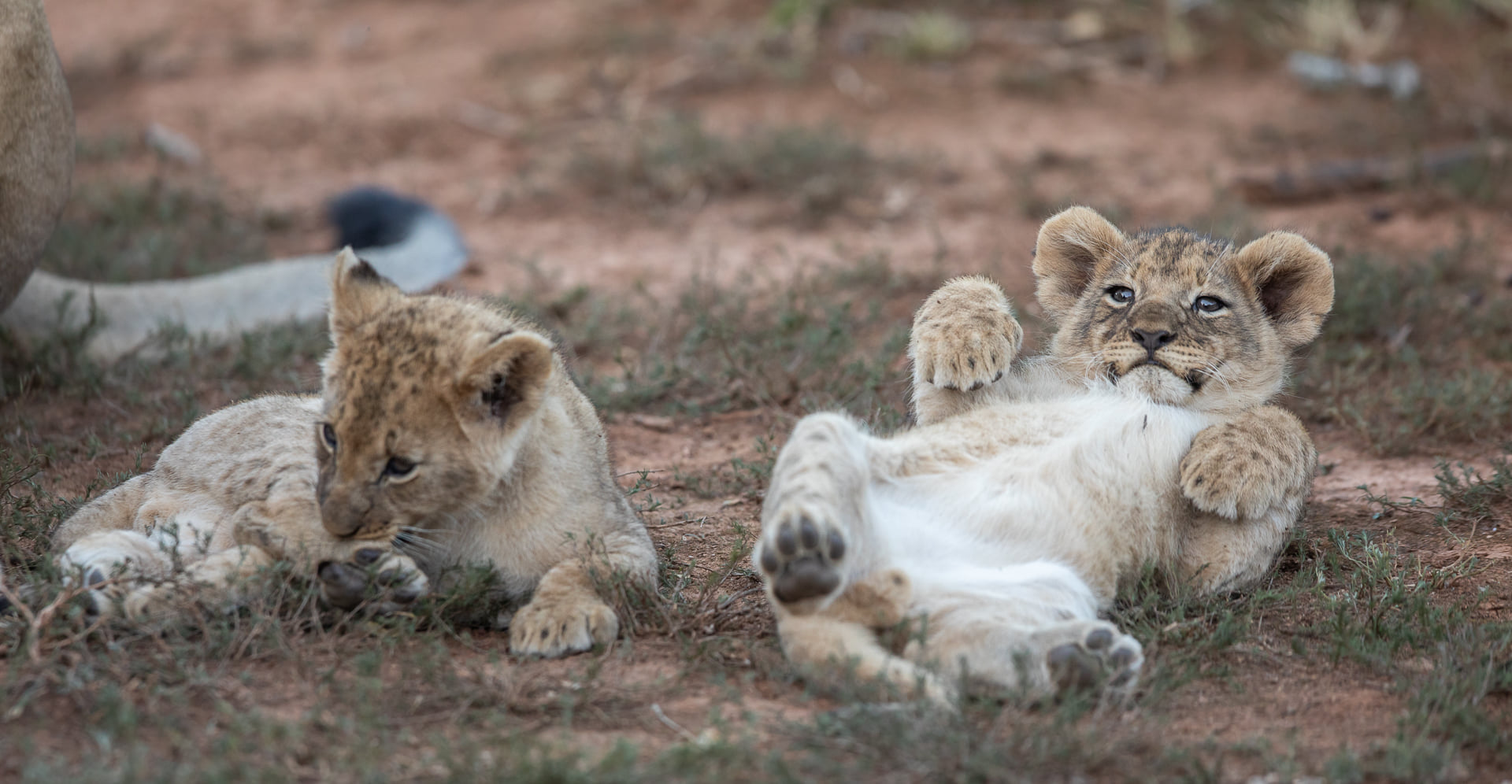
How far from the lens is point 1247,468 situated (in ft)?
15.0

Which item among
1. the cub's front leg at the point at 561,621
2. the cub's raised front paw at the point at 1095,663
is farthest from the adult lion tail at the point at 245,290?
the cub's raised front paw at the point at 1095,663

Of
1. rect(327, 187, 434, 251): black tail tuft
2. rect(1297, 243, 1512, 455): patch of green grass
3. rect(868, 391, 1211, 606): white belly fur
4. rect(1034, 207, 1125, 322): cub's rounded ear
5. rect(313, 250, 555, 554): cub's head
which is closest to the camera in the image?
rect(313, 250, 555, 554): cub's head

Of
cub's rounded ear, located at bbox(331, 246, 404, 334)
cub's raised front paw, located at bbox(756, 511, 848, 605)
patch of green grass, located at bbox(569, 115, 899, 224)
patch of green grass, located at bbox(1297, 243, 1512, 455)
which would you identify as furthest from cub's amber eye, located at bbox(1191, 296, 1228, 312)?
patch of green grass, located at bbox(569, 115, 899, 224)

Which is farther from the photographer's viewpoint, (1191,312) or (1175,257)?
(1175,257)

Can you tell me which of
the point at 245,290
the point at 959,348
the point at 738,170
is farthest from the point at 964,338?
the point at 738,170

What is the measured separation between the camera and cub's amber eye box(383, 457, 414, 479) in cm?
413

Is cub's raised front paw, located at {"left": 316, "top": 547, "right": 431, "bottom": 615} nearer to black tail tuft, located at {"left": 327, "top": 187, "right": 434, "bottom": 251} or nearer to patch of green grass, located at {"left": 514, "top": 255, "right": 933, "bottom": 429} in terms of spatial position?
patch of green grass, located at {"left": 514, "top": 255, "right": 933, "bottom": 429}

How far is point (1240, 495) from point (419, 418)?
2.52 m

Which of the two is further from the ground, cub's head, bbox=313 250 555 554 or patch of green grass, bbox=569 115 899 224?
patch of green grass, bbox=569 115 899 224

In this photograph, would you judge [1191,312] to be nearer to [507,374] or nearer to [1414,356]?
[507,374]

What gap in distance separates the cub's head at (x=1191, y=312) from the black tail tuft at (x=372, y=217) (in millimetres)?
4188

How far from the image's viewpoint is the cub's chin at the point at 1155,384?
16.4ft

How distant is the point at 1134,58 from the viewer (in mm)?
12617

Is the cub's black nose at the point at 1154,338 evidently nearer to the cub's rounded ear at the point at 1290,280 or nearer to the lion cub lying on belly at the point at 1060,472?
the lion cub lying on belly at the point at 1060,472
